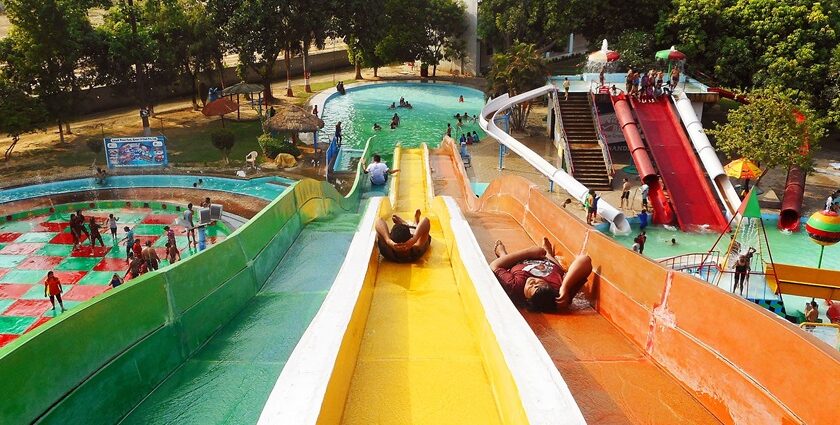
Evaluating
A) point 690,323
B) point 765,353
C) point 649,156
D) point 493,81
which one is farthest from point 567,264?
point 493,81

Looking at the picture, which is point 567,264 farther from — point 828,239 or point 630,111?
point 630,111

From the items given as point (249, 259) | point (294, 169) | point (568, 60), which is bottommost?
point (294, 169)

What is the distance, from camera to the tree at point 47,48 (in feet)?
78.9

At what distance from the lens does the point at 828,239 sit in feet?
40.3

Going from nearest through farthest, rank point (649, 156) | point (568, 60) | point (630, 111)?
point (649, 156)
point (630, 111)
point (568, 60)

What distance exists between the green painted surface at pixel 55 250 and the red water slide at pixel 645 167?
17.5 m

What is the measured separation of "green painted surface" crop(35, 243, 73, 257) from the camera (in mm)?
15875

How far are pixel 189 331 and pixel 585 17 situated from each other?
108ft

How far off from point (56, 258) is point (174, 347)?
42.8ft

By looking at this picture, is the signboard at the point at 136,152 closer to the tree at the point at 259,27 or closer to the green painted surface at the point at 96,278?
the green painted surface at the point at 96,278

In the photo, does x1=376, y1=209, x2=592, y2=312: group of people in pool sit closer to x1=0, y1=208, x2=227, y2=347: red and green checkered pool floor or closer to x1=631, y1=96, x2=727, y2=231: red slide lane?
x1=0, y1=208, x2=227, y2=347: red and green checkered pool floor

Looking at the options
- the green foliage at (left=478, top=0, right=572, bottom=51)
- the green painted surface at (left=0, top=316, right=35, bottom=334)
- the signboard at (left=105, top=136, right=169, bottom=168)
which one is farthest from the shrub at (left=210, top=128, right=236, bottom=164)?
the green foliage at (left=478, top=0, right=572, bottom=51)

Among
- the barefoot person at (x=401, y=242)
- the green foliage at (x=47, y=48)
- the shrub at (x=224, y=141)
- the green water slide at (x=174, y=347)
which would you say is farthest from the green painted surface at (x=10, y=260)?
the barefoot person at (x=401, y=242)

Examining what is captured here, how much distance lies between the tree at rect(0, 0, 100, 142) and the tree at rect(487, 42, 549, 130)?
60.0 feet
